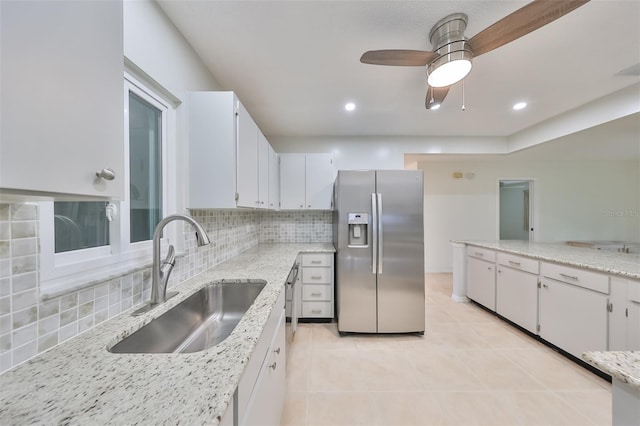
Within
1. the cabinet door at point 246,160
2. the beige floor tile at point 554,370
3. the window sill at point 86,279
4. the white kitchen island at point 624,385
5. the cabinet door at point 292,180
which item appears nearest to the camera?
the white kitchen island at point 624,385

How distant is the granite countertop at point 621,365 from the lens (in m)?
0.64

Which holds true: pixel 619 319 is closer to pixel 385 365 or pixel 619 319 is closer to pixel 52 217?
pixel 385 365

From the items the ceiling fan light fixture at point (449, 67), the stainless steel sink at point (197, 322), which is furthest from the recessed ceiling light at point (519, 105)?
the stainless steel sink at point (197, 322)

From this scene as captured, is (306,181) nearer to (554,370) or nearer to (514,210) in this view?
(554,370)

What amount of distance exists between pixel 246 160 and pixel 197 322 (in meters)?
1.10

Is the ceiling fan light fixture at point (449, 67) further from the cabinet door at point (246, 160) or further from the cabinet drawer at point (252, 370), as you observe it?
the cabinet drawer at point (252, 370)

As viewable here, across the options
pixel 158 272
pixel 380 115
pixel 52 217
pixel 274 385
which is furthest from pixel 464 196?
pixel 52 217

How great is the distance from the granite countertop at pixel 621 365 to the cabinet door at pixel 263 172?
2.04m

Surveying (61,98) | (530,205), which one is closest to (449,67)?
(61,98)

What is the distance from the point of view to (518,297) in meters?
2.45

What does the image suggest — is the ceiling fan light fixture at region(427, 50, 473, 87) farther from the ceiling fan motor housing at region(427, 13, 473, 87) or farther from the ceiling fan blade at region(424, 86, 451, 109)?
the ceiling fan blade at region(424, 86, 451, 109)

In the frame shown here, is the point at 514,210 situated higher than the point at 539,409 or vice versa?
the point at 514,210

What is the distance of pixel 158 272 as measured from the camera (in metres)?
1.12

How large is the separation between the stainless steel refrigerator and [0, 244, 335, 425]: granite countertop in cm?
179
